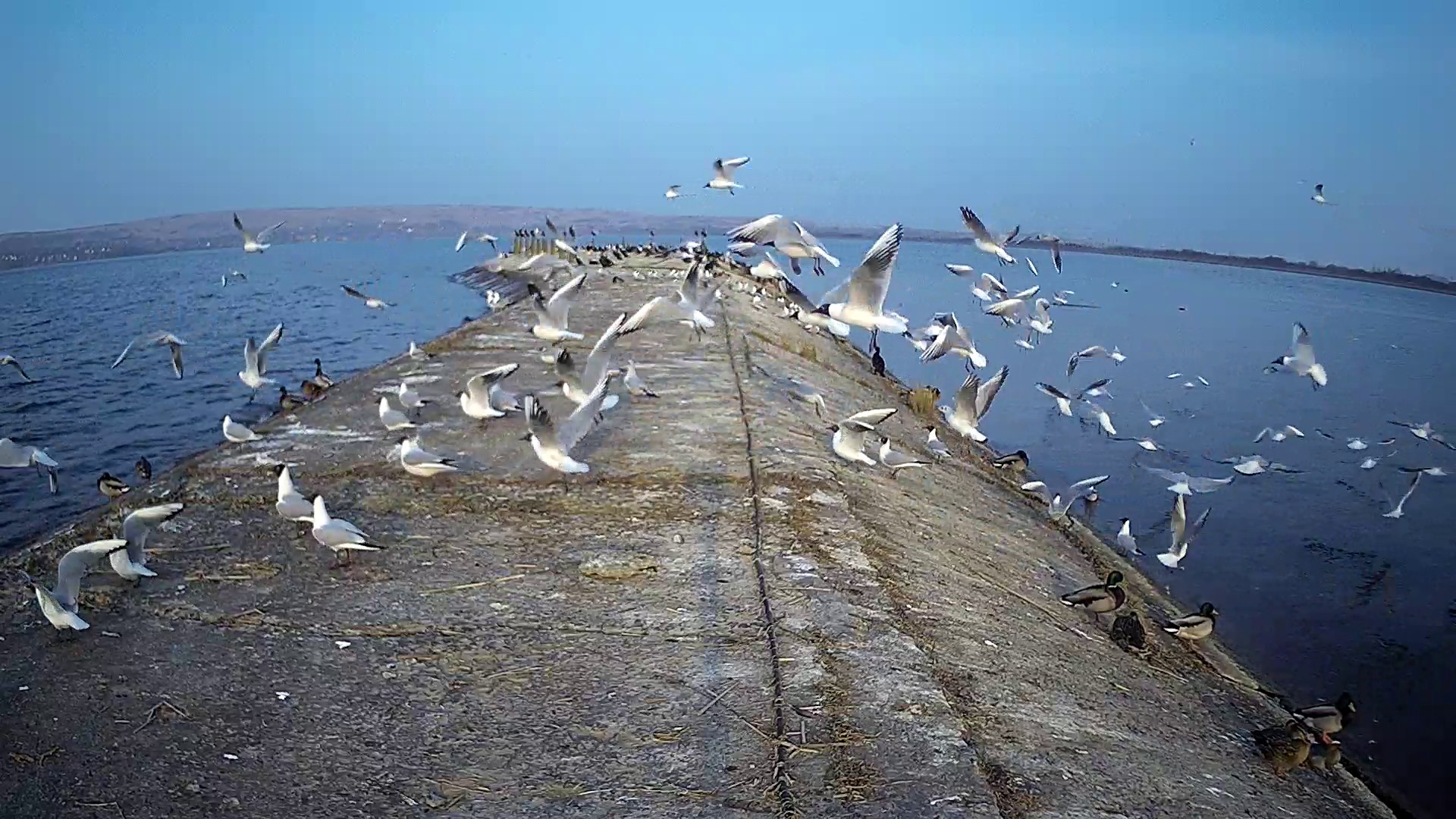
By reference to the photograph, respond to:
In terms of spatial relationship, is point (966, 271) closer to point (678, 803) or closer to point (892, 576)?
point (892, 576)

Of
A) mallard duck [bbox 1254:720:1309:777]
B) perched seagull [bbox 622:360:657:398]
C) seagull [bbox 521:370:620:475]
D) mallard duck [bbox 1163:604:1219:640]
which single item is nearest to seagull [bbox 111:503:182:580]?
seagull [bbox 521:370:620:475]

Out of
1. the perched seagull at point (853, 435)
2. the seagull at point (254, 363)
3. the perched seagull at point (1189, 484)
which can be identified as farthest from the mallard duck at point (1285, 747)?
the seagull at point (254, 363)

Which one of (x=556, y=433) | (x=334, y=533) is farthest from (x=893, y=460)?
(x=334, y=533)

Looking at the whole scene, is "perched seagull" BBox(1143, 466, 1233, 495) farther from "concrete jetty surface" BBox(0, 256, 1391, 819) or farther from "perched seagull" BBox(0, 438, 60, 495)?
"perched seagull" BBox(0, 438, 60, 495)

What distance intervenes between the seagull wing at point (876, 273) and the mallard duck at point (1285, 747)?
4001 mm

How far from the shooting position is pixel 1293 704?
29.7ft

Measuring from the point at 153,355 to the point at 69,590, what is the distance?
22.3m

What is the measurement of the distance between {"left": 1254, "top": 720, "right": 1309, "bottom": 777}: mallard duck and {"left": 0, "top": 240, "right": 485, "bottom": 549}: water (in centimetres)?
1163

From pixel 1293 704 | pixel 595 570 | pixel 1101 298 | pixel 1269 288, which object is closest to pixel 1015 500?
pixel 1293 704

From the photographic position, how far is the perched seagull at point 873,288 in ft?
24.8

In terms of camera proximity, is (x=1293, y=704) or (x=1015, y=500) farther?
(x=1015, y=500)

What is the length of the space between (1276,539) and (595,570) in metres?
12.0

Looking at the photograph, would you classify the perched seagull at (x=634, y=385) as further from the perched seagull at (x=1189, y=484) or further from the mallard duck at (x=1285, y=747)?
the perched seagull at (x=1189, y=484)

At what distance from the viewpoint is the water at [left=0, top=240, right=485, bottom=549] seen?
14.2 meters
